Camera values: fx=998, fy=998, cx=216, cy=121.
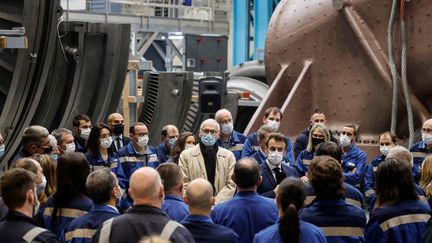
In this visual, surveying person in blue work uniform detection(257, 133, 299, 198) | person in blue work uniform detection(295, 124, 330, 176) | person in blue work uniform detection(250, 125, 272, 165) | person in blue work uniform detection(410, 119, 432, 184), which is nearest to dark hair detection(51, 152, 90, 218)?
person in blue work uniform detection(257, 133, 299, 198)

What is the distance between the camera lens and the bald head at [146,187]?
5.36m

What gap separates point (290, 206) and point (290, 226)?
0.11 meters

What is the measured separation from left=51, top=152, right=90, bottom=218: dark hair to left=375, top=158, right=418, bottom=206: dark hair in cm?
194

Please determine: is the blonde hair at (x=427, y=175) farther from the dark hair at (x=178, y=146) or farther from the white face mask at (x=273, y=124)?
the white face mask at (x=273, y=124)

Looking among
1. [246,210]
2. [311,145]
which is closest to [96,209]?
[246,210]

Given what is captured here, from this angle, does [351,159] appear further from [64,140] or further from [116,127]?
[64,140]

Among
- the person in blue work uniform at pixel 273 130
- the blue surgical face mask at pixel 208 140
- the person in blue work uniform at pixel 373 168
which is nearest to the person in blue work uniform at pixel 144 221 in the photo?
the blue surgical face mask at pixel 208 140

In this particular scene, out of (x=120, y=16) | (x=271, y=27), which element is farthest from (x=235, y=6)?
(x=271, y=27)

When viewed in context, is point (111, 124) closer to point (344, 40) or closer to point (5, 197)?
point (344, 40)

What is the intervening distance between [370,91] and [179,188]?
633 centimetres

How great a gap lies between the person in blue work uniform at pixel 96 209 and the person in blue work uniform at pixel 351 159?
14.2 ft

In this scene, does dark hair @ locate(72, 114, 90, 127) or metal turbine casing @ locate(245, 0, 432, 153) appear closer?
dark hair @ locate(72, 114, 90, 127)

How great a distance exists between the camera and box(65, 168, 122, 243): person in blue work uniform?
5.98m

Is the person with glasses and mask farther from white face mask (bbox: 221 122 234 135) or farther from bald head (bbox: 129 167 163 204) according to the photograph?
bald head (bbox: 129 167 163 204)
